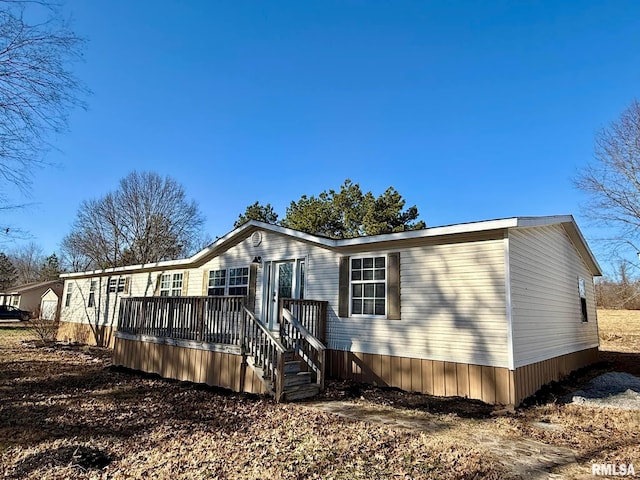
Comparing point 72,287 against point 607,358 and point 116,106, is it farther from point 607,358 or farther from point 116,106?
point 607,358

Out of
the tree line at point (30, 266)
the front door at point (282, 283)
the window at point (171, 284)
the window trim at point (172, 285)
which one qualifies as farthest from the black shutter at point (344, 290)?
the tree line at point (30, 266)

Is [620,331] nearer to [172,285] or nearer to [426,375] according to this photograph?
[426,375]

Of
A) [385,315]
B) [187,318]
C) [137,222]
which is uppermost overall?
[137,222]

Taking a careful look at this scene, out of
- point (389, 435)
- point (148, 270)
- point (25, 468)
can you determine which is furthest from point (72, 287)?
point (389, 435)

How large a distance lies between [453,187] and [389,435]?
1560cm

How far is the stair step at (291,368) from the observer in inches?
290

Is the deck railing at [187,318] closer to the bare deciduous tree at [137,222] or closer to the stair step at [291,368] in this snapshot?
the stair step at [291,368]

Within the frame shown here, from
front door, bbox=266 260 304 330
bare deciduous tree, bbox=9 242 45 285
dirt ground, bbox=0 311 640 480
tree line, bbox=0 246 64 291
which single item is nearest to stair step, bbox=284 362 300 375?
dirt ground, bbox=0 311 640 480

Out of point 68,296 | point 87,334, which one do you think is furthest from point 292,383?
point 68,296

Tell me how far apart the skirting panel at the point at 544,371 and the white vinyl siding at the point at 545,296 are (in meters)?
0.15

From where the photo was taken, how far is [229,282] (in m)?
11.4

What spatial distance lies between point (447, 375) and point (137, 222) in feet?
93.8

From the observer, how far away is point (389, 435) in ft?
15.8

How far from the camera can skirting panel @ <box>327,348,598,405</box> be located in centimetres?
657
